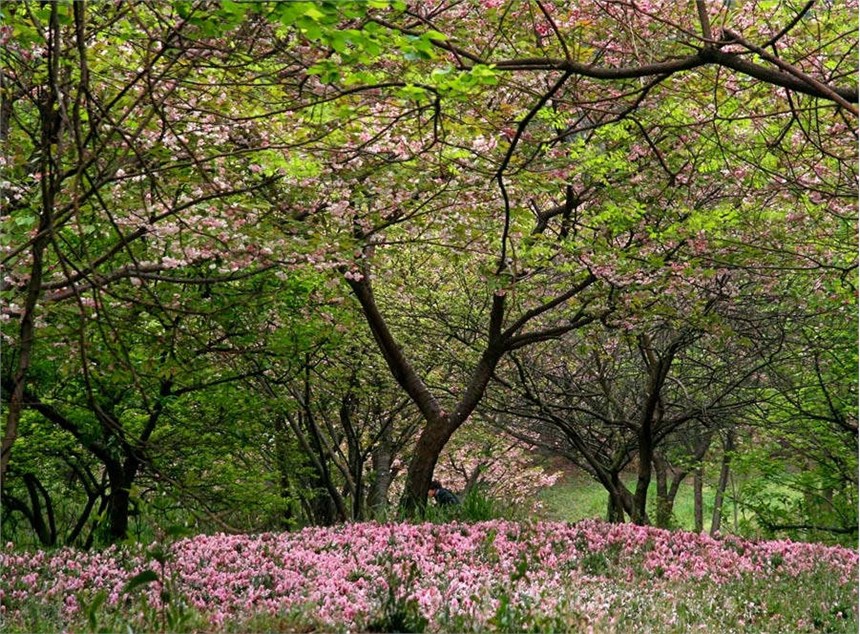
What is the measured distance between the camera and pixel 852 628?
671 cm

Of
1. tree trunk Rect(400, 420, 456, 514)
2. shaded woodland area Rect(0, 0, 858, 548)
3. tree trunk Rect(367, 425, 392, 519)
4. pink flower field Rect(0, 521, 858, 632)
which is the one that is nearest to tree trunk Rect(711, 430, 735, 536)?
shaded woodland area Rect(0, 0, 858, 548)

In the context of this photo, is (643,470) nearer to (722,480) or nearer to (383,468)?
(383,468)

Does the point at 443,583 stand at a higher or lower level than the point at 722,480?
lower

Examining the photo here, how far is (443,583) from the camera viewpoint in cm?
679

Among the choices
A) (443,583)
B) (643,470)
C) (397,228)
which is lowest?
(443,583)

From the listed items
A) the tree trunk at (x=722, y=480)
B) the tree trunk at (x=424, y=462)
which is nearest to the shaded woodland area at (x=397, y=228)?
the tree trunk at (x=424, y=462)

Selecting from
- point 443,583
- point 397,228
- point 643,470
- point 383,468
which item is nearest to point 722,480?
point 643,470

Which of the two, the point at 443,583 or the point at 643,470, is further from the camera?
the point at 643,470

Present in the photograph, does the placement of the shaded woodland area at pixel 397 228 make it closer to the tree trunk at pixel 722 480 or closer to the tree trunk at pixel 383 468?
the tree trunk at pixel 383 468

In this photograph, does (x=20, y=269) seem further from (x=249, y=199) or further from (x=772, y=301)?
(x=772, y=301)

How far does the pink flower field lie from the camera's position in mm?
5664

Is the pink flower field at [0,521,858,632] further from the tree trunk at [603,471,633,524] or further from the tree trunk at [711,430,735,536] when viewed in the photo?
the tree trunk at [711,430,735,536]

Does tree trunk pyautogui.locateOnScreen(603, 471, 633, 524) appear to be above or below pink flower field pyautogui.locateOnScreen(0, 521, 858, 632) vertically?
above

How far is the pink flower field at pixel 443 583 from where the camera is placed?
566cm
